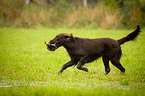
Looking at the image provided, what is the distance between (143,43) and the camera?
980 centimetres

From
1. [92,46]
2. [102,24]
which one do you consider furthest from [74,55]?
[102,24]

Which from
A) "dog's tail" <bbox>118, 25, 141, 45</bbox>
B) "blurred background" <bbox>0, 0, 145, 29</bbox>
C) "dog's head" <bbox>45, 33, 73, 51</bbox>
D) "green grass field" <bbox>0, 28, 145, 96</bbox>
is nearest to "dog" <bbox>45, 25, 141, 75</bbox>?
"dog's head" <bbox>45, 33, 73, 51</bbox>

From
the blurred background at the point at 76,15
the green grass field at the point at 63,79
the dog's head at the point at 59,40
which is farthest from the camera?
the blurred background at the point at 76,15

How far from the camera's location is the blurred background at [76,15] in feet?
55.9

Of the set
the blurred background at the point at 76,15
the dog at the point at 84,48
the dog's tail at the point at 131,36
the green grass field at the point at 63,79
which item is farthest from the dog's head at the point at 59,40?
the blurred background at the point at 76,15

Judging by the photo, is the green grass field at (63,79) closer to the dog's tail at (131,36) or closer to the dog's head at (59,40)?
the dog's tail at (131,36)

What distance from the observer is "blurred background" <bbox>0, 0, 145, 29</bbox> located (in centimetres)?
1703

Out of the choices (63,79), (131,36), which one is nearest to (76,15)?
(131,36)

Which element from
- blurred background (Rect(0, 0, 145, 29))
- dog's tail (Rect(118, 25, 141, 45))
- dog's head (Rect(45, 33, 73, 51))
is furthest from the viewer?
blurred background (Rect(0, 0, 145, 29))

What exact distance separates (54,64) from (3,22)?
1542 centimetres

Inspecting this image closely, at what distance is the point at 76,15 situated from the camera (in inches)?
754

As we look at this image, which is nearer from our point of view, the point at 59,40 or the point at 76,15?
the point at 59,40

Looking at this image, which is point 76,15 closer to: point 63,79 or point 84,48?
point 84,48

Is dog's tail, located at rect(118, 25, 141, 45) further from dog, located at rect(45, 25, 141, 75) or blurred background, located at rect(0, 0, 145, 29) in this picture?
blurred background, located at rect(0, 0, 145, 29)
